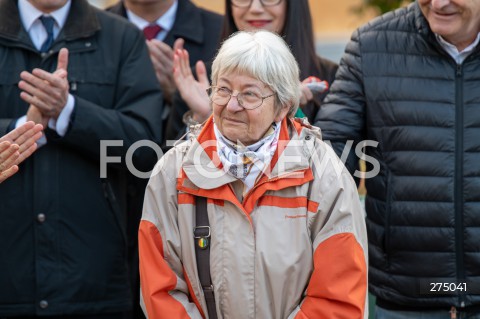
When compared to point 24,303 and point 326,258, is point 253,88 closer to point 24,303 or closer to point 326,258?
point 326,258

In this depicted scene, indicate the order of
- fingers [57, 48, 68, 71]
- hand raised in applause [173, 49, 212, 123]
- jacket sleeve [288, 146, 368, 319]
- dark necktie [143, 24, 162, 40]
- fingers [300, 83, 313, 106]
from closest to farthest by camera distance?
jacket sleeve [288, 146, 368, 319]
fingers [57, 48, 68, 71]
fingers [300, 83, 313, 106]
hand raised in applause [173, 49, 212, 123]
dark necktie [143, 24, 162, 40]

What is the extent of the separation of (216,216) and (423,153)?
107 cm

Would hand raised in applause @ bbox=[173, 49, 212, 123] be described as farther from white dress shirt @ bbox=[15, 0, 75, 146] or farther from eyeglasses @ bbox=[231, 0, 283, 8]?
white dress shirt @ bbox=[15, 0, 75, 146]

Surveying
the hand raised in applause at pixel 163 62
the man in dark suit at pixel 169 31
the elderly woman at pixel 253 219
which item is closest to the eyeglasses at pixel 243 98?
the elderly woman at pixel 253 219

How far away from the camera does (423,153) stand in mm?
4543

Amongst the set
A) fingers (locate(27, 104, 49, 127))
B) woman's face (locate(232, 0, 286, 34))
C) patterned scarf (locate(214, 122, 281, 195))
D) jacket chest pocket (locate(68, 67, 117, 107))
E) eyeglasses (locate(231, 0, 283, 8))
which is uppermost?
eyeglasses (locate(231, 0, 283, 8))

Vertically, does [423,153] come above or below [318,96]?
below

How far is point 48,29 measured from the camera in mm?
5047

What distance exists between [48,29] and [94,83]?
35 cm

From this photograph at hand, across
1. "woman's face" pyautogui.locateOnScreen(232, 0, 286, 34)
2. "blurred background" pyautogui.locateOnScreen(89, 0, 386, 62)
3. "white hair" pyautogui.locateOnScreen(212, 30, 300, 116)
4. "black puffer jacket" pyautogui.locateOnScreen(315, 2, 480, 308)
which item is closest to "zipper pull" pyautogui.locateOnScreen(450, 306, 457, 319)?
"black puffer jacket" pyautogui.locateOnScreen(315, 2, 480, 308)

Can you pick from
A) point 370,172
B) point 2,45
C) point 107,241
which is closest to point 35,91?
point 2,45

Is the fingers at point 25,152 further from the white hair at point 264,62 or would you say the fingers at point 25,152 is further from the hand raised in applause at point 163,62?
the hand raised in applause at point 163,62

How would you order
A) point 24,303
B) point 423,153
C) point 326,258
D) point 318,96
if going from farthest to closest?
1. point 318,96
2. point 24,303
3. point 423,153
4. point 326,258

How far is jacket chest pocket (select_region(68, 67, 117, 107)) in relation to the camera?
5.02m
